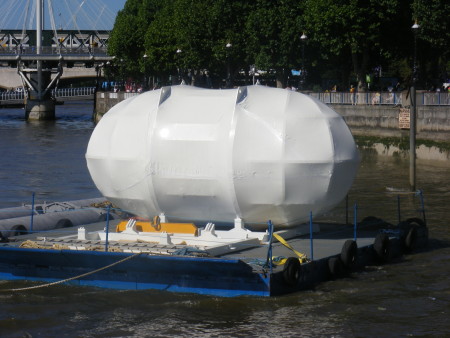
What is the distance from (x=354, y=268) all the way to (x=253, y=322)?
331 centimetres

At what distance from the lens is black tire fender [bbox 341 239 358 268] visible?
1903 centimetres

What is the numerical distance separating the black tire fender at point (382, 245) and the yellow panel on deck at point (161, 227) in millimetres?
3572

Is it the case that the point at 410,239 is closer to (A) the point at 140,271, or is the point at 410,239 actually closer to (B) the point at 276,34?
(A) the point at 140,271

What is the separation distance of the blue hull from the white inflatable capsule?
1.87 m

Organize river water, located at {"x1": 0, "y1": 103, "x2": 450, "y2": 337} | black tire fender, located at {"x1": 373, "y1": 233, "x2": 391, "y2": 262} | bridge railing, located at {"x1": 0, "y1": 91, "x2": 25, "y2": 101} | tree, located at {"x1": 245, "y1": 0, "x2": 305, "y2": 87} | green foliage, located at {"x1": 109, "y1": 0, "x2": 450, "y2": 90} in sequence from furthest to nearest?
bridge railing, located at {"x1": 0, "y1": 91, "x2": 25, "y2": 101} < tree, located at {"x1": 245, "y1": 0, "x2": 305, "y2": 87} < green foliage, located at {"x1": 109, "y1": 0, "x2": 450, "y2": 90} < black tire fender, located at {"x1": 373, "y1": 233, "x2": 391, "y2": 262} < river water, located at {"x1": 0, "y1": 103, "x2": 450, "y2": 337}

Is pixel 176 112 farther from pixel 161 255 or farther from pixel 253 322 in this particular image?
pixel 253 322

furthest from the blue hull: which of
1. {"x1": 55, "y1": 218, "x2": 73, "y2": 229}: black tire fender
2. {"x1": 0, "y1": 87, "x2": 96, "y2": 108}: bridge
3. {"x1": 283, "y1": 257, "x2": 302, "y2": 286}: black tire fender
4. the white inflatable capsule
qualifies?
{"x1": 0, "y1": 87, "x2": 96, "y2": 108}: bridge

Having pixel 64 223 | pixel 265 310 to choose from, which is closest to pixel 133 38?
pixel 64 223

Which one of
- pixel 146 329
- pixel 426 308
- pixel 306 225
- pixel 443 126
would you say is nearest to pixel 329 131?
pixel 306 225

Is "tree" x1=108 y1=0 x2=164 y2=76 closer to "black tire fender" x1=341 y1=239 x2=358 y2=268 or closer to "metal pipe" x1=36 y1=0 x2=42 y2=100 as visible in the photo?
"metal pipe" x1=36 y1=0 x2=42 y2=100

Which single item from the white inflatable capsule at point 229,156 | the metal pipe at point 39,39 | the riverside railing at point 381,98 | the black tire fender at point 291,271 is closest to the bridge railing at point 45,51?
the metal pipe at point 39,39

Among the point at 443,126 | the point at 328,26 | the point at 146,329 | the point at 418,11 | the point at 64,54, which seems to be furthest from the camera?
the point at 64,54

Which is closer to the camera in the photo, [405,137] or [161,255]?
[161,255]

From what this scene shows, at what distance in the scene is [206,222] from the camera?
20.0 metres
